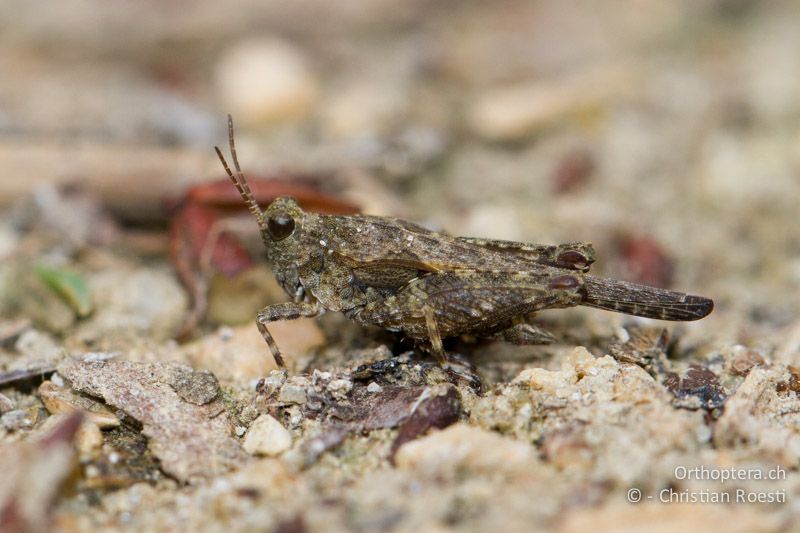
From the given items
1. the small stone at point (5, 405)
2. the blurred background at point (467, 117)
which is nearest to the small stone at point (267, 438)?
the small stone at point (5, 405)

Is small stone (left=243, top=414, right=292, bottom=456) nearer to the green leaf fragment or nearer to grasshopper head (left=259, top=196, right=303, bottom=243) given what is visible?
grasshopper head (left=259, top=196, right=303, bottom=243)

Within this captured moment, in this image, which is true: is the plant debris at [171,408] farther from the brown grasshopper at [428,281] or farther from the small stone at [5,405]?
the brown grasshopper at [428,281]

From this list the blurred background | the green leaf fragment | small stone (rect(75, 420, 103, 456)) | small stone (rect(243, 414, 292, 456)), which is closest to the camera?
small stone (rect(75, 420, 103, 456))

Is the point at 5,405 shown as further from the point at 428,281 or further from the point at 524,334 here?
the point at 524,334

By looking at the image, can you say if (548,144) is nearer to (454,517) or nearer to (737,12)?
(737,12)

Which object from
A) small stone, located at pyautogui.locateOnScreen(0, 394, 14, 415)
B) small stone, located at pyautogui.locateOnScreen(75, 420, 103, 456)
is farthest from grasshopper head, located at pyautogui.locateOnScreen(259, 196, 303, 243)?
small stone, located at pyautogui.locateOnScreen(0, 394, 14, 415)
